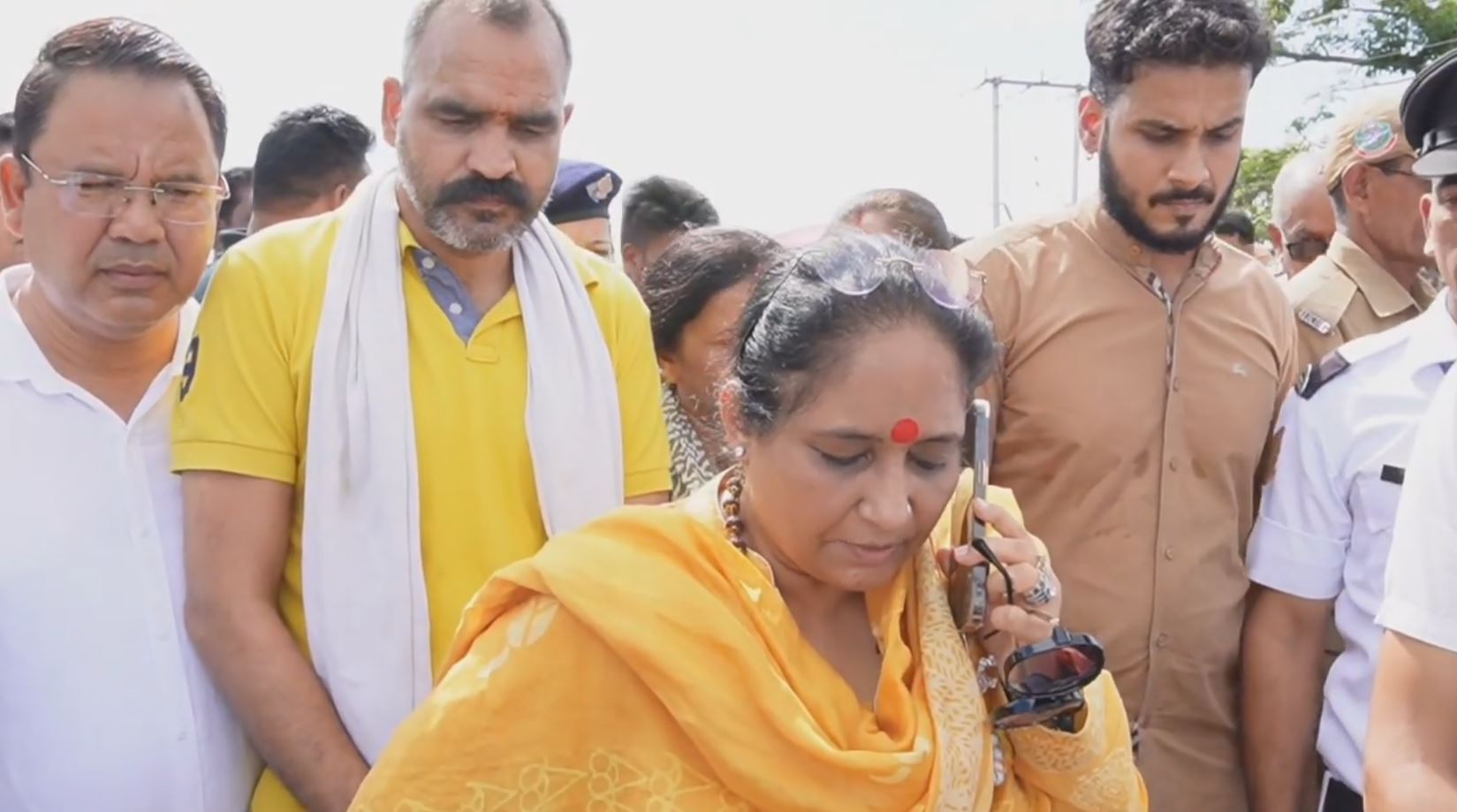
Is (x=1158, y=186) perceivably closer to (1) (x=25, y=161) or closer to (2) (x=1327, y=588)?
(2) (x=1327, y=588)

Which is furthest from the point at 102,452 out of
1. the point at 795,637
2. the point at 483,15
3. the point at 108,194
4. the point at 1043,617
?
the point at 1043,617

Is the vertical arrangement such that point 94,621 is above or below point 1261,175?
above

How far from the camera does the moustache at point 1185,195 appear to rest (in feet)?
8.86

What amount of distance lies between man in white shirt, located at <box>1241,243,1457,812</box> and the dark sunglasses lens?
1.12 meters

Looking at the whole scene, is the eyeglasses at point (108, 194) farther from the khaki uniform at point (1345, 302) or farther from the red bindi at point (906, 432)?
the khaki uniform at point (1345, 302)

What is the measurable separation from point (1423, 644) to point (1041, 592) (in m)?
0.49

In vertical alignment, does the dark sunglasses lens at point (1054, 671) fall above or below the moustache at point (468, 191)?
below

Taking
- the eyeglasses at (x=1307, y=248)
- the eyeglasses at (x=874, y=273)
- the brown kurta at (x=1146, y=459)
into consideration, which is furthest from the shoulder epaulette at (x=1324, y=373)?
the eyeglasses at (x=1307, y=248)

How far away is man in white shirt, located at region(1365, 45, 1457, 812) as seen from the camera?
1.71m

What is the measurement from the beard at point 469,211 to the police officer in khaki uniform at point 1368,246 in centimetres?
212

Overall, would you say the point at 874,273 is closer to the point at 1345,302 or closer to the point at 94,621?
the point at 94,621

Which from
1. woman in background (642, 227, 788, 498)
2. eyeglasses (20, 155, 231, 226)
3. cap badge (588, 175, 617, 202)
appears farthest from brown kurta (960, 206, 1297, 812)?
cap badge (588, 175, 617, 202)

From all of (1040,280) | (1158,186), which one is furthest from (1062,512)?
(1158,186)

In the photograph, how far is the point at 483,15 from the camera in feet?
7.59
